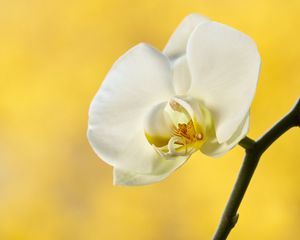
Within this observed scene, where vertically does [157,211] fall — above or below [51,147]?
below

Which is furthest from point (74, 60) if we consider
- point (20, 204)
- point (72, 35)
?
point (20, 204)

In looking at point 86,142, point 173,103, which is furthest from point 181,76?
point 86,142

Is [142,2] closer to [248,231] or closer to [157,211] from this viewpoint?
[157,211]

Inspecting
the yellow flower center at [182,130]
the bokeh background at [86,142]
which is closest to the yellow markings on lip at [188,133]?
the yellow flower center at [182,130]

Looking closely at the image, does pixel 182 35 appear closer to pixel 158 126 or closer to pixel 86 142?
pixel 158 126

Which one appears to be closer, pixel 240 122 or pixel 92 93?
pixel 240 122

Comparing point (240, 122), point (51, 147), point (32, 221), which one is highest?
point (240, 122)

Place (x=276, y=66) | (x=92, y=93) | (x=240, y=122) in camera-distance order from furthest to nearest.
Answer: (x=92, y=93), (x=276, y=66), (x=240, y=122)
